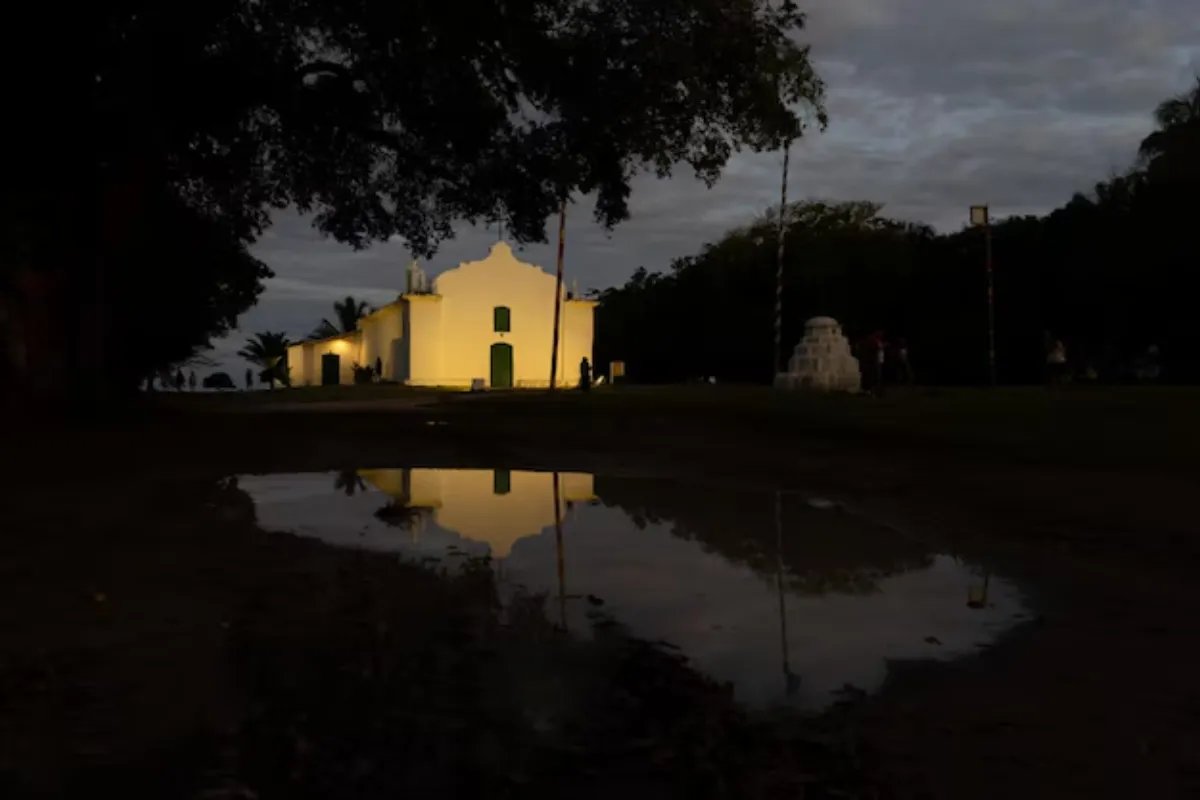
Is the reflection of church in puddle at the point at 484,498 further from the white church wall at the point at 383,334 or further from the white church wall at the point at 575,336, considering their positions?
the white church wall at the point at 383,334

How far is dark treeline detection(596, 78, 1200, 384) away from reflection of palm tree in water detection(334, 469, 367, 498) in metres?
31.5

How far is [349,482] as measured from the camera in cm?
1050

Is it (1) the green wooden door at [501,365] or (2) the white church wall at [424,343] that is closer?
(2) the white church wall at [424,343]

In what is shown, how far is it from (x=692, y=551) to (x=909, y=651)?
8.11 ft

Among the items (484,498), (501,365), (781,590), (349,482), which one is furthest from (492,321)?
(781,590)

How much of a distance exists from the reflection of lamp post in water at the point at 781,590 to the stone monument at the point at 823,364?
21691mm

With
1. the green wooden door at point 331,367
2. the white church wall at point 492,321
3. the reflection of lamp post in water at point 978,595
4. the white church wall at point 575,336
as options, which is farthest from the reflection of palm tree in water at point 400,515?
the green wooden door at point 331,367

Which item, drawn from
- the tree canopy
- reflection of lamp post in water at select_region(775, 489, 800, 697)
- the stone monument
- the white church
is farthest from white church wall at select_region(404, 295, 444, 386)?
reflection of lamp post in water at select_region(775, 489, 800, 697)

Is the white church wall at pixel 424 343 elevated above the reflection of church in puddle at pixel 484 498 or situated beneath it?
elevated above

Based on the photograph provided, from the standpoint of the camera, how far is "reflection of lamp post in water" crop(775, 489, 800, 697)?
3949 millimetres

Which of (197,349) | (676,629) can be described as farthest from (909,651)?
(197,349)

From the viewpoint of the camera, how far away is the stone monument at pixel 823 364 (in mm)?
31094

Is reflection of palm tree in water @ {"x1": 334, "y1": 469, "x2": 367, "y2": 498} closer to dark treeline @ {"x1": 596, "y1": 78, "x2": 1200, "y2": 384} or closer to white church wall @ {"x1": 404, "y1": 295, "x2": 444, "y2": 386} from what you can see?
dark treeline @ {"x1": 596, "y1": 78, "x2": 1200, "y2": 384}

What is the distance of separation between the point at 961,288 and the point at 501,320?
20.8 m
